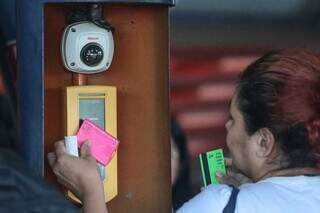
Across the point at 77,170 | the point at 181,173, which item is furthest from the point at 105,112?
the point at 181,173

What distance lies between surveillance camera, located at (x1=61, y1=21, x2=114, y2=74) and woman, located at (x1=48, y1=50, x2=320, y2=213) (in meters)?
0.55

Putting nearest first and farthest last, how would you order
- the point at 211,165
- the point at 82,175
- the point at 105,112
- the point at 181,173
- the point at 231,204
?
1. the point at 231,204
2. the point at 82,175
3. the point at 211,165
4. the point at 105,112
5. the point at 181,173

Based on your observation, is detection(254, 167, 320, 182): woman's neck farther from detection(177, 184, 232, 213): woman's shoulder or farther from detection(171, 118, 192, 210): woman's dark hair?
detection(171, 118, 192, 210): woman's dark hair

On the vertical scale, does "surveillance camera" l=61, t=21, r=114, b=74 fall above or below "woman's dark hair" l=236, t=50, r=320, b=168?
above

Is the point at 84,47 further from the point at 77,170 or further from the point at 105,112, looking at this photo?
the point at 77,170

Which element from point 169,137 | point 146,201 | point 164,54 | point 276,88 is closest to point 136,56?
point 164,54

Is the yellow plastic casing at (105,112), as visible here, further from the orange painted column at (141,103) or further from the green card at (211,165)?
the green card at (211,165)

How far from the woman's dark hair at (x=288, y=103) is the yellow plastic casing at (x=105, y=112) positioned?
0.58 m

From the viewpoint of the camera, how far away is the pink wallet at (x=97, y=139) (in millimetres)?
2314

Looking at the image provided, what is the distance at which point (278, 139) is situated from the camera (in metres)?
1.90

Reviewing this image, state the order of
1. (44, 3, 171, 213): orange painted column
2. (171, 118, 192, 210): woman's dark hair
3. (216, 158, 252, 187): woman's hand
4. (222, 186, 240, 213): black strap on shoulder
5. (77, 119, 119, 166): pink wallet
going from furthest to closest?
(171, 118, 192, 210): woman's dark hair
(44, 3, 171, 213): orange painted column
(77, 119, 119, 166): pink wallet
(216, 158, 252, 187): woman's hand
(222, 186, 240, 213): black strap on shoulder

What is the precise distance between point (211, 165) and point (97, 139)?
13.2 inches

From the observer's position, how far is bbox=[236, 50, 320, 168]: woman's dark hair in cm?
187

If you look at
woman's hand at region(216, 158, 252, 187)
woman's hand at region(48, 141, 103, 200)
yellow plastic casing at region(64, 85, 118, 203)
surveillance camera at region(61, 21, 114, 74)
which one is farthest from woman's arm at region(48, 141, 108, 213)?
woman's hand at region(216, 158, 252, 187)
